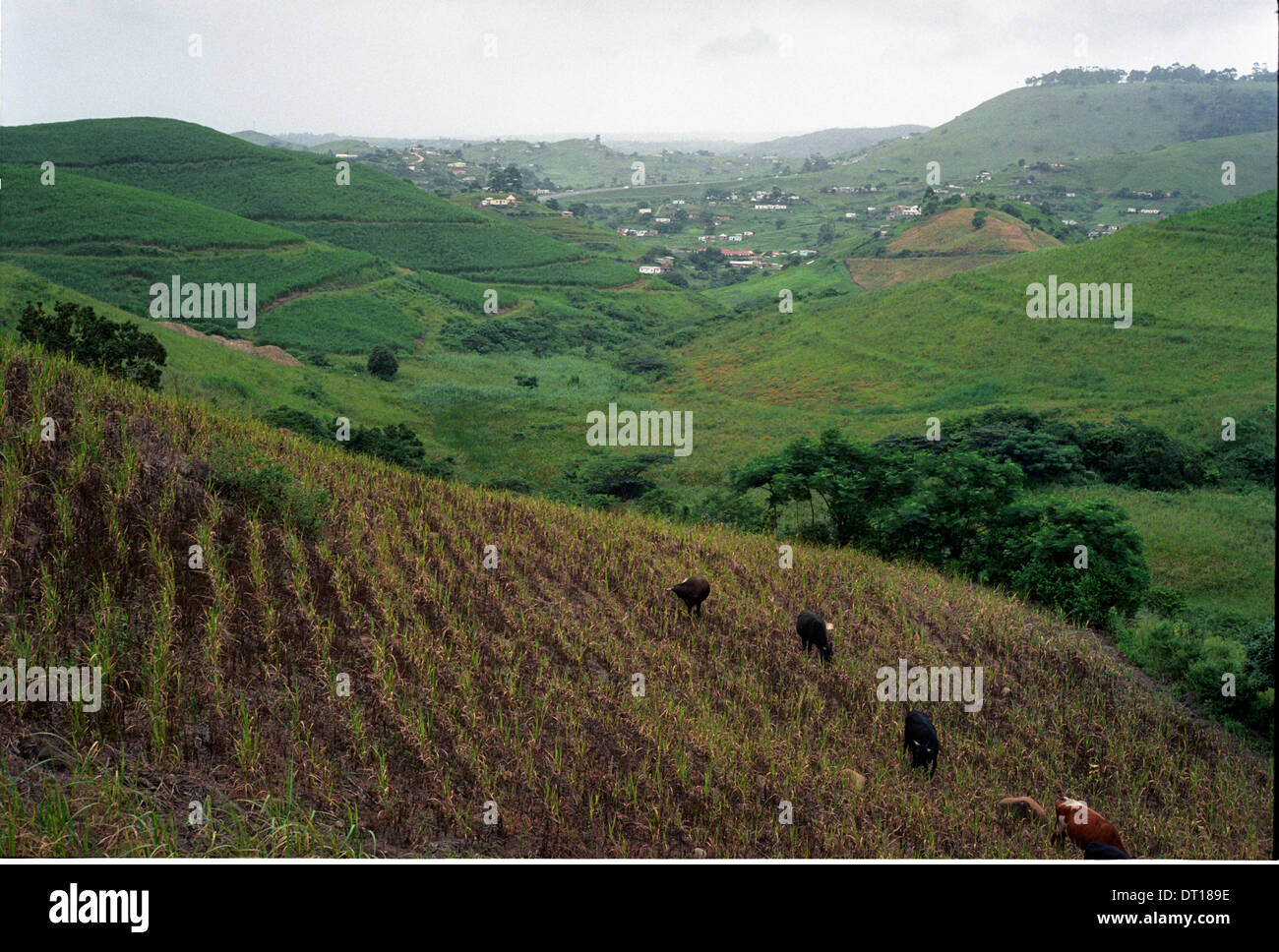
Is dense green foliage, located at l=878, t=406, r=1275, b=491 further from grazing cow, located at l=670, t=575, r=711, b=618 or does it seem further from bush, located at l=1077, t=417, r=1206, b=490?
grazing cow, located at l=670, t=575, r=711, b=618

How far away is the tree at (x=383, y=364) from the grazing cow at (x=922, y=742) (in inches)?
2301

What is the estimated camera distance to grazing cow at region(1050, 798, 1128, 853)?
712 centimetres

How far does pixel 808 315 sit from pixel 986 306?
1716cm

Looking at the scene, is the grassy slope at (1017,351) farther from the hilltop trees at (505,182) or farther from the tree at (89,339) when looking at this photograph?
the hilltop trees at (505,182)

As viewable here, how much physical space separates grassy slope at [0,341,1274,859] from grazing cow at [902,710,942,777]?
195mm

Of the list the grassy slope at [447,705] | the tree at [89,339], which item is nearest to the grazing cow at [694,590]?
the grassy slope at [447,705]

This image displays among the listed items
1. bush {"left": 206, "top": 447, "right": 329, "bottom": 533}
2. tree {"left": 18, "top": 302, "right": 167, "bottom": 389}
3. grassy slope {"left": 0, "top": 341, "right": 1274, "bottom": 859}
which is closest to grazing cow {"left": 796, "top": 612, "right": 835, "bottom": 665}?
grassy slope {"left": 0, "top": 341, "right": 1274, "bottom": 859}

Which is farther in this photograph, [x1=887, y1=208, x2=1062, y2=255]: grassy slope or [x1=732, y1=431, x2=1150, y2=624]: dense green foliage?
[x1=887, y1=208, x2=1062, y2=255]: grassy slope

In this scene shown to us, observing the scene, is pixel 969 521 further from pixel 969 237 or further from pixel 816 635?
pixel 969 237

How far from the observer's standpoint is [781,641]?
11.7 m

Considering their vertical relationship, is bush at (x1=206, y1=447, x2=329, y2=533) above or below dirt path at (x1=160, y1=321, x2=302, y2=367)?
below

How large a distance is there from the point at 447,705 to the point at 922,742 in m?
4.92

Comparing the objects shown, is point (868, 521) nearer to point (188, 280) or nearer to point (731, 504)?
point (731, 504)
